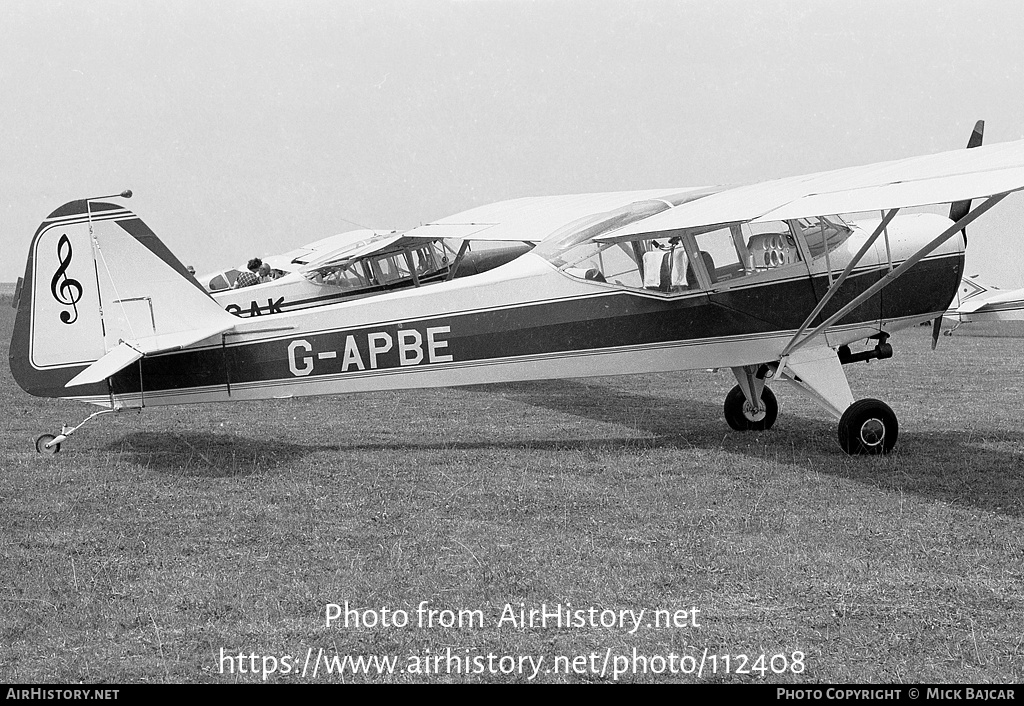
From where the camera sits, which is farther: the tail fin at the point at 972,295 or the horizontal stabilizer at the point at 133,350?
the tail fin at the point at 972,295

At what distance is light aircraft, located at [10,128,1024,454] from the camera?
22.6ft

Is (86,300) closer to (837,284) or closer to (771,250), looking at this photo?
(771,250)

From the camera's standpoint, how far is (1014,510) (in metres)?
5.69

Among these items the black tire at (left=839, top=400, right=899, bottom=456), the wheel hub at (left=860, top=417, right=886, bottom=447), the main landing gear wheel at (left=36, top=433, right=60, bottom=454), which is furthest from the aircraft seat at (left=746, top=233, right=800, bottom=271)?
the main landing gear wheel at (left=36, top=433, right=60, bottom=454)

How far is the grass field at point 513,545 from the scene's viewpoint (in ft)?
12.3

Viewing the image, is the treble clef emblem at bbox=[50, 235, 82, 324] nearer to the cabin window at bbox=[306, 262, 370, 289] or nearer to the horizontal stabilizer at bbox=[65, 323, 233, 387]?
the horizontal stabilizer at bbox=[65, 323, 233, 387]

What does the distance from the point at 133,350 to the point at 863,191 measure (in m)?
4.69

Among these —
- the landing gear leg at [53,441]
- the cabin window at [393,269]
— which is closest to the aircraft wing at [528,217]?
the cabin window at [393,269]

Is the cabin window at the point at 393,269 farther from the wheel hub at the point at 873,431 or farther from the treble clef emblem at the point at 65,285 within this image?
the wheel hub at the point at 873,431

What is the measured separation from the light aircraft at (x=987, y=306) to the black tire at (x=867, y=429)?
22.4 feet

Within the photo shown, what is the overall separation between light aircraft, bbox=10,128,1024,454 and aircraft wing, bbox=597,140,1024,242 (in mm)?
41

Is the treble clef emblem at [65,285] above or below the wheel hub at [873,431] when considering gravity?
above

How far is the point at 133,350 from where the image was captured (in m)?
6.73
